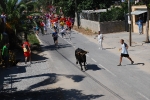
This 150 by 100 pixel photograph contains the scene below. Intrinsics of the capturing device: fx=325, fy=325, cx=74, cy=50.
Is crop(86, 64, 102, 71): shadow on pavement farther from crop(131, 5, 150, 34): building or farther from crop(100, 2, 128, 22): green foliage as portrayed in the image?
crop(100, 2, 128, 22): green foliage

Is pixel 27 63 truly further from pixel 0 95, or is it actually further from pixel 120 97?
pixel 120 97

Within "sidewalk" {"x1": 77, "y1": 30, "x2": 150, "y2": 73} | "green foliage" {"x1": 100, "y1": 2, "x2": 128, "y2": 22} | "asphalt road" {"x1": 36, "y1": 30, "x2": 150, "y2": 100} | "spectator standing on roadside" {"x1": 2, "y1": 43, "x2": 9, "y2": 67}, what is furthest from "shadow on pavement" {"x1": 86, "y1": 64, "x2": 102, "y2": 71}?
"green foliage" {"x1": 100, "y1": 2, "x2": 128, "y2": 22}

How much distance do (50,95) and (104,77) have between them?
11.1 ft

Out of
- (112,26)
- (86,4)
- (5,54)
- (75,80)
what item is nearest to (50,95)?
(75,80)

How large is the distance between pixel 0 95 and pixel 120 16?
2424cm

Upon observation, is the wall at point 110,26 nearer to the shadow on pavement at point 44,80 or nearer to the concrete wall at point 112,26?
the concrete wall at point 112,26

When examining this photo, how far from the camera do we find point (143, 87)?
1265 centimetres

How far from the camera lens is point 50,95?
12.4 meters

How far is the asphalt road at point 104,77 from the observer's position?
12.0 metres

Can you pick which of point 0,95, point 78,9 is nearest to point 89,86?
point 0,95

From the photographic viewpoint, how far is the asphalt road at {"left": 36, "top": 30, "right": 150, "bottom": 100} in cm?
1202

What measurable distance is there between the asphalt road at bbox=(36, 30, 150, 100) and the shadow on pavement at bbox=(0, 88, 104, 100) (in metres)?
0.07

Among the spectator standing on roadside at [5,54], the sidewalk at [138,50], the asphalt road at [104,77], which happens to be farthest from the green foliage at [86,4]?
the spectator standing on roadside at [5,54]

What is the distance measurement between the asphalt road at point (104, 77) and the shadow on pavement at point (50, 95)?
0.24ft
